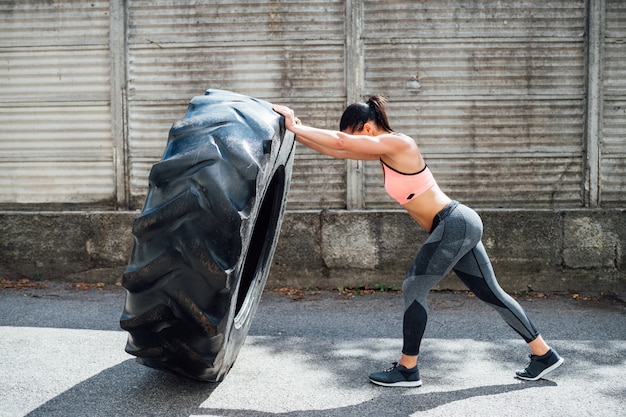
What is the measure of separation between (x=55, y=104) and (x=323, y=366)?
4.80 m

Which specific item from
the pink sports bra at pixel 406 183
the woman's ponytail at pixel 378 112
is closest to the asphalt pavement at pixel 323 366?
the pink sports bra at pixel 406 183

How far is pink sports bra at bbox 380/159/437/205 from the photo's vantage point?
3725mm

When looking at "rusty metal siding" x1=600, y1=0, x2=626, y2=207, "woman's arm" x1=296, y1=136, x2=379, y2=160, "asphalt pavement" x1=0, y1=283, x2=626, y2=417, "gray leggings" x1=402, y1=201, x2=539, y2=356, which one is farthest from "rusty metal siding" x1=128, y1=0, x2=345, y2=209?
"woman's arm" x1=296, y1=136, x2=379, y2=160

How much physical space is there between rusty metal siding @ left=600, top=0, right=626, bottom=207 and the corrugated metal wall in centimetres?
1

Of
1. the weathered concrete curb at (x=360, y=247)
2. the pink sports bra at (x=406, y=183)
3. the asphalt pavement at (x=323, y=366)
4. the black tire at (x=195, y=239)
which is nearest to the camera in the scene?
the black tire at (x=195, y=239)

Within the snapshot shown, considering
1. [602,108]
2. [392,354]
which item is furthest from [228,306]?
[602,108]

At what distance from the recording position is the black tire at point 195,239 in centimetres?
270

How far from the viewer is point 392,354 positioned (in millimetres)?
4293

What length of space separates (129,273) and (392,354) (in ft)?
7.05

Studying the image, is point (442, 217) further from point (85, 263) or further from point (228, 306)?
point (85, 263)

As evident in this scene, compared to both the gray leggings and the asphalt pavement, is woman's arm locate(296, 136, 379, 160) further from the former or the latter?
the asphalt pavement

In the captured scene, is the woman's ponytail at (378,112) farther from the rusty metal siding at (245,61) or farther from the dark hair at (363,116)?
the rusty metal siding at (245,61)

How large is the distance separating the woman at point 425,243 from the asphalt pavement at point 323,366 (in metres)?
0.14

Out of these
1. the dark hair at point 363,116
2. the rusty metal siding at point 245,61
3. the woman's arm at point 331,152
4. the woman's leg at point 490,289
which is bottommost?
the woman's leg at point 490,289
